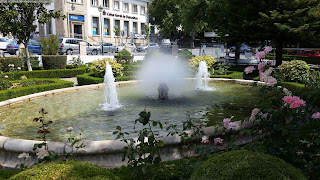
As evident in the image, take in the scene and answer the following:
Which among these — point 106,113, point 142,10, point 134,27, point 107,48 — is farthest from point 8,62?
point 142,10

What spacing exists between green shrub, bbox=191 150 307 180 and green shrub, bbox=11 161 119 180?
0.92m

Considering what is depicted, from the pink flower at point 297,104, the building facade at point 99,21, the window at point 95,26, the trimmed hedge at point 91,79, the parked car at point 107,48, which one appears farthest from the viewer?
the window at point 95,26

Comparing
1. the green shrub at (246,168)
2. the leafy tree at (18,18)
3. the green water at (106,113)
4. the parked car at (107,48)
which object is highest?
the leafy tree at (18,18)

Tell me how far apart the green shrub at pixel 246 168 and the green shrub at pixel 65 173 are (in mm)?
919

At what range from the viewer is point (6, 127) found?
21.5 feet

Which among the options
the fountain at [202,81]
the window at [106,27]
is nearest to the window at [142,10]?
the window at [106,27]

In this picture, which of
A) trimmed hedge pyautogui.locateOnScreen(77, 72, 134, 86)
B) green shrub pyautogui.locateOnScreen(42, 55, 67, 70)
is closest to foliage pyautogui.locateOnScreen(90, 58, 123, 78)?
trimmed hedge pyautogui.locateOnScreen(77, 72, 134, 86)

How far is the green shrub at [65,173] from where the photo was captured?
101 inches

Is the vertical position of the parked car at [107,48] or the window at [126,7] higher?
the window at [126,7]

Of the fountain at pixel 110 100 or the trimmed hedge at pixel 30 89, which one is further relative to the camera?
the trimmed hedge at pixel 30 89

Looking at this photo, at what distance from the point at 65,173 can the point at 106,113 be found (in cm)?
517

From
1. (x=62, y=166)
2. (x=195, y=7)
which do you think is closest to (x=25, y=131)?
(x=62, y=166)

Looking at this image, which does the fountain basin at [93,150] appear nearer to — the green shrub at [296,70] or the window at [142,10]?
the green shrub at [296,70]

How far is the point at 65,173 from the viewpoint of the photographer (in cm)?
262
